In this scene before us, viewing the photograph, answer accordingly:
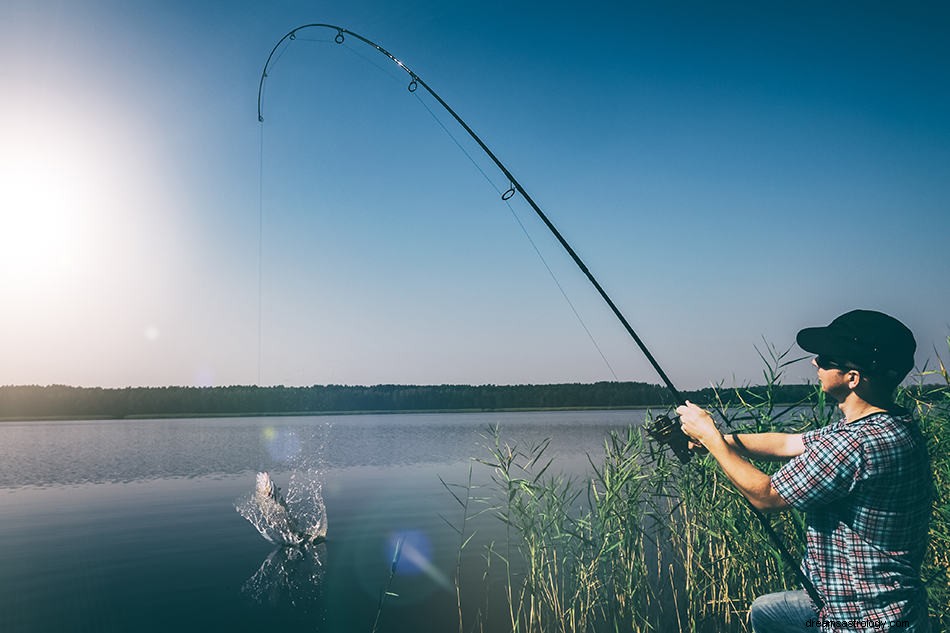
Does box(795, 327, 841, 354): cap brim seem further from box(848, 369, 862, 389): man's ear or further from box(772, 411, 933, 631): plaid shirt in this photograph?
box(772, 411, 933, 631): plaid shirt

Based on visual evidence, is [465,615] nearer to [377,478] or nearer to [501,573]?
[501,573]

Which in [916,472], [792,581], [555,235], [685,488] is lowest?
[792,581]

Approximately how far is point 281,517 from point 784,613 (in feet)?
40.8

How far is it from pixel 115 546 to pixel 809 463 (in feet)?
49.3

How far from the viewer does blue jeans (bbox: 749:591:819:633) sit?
2.96 meters

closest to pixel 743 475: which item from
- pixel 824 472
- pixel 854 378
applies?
pixel 824 472

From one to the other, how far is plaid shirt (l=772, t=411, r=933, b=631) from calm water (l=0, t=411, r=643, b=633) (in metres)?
1.78

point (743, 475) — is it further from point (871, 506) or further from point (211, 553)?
point (211, 553)

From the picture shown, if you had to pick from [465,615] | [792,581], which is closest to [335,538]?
[465,615]

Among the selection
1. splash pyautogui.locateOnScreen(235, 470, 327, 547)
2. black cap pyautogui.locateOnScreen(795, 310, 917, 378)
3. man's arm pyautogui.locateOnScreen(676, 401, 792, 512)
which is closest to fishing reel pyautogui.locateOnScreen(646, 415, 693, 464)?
man's arm pyautogui.locateOnScreen(676, 401, 792, 512)

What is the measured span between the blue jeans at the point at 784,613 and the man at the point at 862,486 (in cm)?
6

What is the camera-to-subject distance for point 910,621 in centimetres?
264

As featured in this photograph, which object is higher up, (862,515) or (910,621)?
(862,515)

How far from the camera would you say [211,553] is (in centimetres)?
1314
